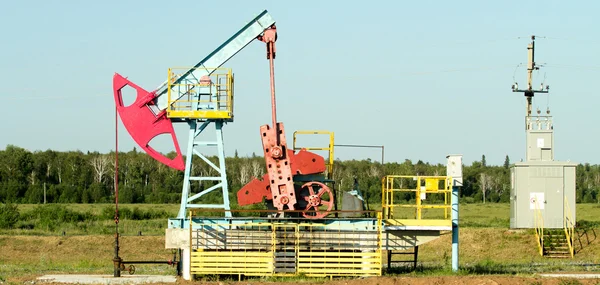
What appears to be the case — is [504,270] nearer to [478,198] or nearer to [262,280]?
[262,280]

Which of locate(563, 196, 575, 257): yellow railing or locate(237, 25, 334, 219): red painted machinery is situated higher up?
locate(237, 25, 334, 219): red painted machinery

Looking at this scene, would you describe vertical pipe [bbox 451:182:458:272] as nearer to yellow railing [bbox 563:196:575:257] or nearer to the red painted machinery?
the red painted machinery

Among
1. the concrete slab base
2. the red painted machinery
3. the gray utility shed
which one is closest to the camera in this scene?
the concrete slab base

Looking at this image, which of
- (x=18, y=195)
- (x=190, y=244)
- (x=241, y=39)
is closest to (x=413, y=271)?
(x=190, y=244)

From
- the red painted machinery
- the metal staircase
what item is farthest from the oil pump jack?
the metal staircase

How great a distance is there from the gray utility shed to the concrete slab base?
16.7 meters

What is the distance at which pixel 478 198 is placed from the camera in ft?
248

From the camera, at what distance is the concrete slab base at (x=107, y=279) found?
23.2m

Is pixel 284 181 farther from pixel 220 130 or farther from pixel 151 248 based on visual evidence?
pixel 151 248

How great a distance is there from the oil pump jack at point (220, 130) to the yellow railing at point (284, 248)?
0.54m

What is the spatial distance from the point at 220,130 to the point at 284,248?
3452mm

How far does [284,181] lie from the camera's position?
2433 cm

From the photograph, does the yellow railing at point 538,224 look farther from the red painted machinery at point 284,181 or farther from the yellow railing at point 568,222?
the red painted machinery at point 284,181

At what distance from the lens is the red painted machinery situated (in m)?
24.3
